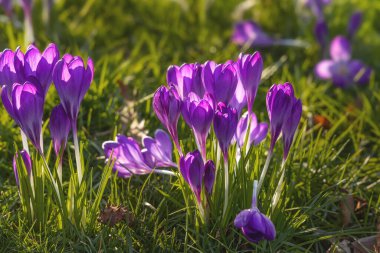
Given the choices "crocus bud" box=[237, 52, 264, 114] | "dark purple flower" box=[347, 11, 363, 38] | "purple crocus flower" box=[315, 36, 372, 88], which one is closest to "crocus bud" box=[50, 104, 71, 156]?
"crocus bud" box=[237, 52, 264, 114]

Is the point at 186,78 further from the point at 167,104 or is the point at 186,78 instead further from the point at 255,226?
the point at 255,226

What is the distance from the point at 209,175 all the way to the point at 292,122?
32 cm

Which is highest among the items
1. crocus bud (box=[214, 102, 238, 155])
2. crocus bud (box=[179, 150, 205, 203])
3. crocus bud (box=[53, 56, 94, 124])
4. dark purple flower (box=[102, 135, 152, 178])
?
crocus bud (box=[53, 56, 94, 124])

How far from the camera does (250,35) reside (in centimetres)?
412

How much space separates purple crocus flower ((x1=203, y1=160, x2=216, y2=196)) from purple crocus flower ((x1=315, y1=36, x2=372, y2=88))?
6.11 feet

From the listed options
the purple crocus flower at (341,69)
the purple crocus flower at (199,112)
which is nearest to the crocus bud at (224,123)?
the purple crocus flower at (199,112)

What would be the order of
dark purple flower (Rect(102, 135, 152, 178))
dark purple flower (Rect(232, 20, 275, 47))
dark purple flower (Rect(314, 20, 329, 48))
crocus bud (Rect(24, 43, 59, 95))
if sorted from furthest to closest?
dark purple flower (Rect(232, 20, 275, 47))
dark purple flower (Rect(314, 20, 329, 48))
dark purple flower (Rect(102, 135, 152, 178))
crocus bud (Rect(24, 43, 59, 95))

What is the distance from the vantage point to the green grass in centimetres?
220

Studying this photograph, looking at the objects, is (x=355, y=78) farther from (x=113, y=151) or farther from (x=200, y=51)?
(x=113, y=151)

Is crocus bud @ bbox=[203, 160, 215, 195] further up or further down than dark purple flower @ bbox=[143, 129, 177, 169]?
further up

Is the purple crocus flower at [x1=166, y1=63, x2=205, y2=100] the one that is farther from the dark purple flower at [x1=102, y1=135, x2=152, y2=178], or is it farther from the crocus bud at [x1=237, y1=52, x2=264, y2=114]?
the dark purple flower at [x1=102, y1=135, x2=152, y2=178]

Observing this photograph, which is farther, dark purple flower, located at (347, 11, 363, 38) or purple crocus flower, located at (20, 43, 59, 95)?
dark purple flower, located at (347, 11, 363, 38)

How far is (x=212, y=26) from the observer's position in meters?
4.42

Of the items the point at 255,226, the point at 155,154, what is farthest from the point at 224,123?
the point at 155,154
